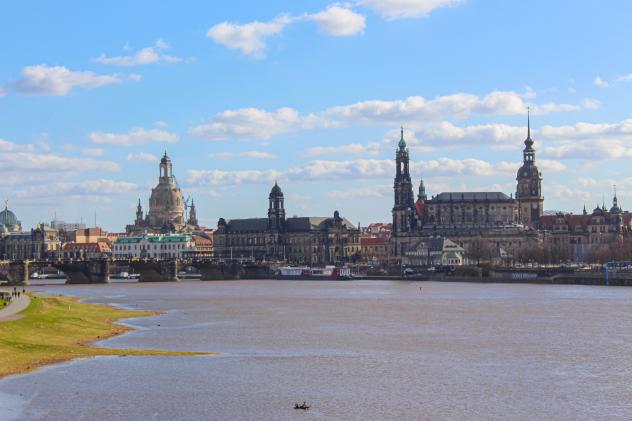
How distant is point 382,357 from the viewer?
55094 millimetres

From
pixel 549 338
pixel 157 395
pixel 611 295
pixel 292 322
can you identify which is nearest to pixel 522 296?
pixel 611 295

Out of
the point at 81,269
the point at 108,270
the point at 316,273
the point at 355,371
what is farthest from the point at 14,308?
the point at 316,273

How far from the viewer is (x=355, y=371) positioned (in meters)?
49.7

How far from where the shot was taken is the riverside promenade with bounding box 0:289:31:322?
63384mm

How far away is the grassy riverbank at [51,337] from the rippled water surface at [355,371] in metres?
1.64

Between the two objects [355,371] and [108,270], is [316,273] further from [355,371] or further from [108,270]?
[355,371]

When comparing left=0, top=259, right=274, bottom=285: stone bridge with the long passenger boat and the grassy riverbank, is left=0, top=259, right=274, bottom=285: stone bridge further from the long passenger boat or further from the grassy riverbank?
the grassy riverbank

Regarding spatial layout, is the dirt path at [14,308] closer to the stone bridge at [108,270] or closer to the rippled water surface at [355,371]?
the rippled water surface at [355,371]

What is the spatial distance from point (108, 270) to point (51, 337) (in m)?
116

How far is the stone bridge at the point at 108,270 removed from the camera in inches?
6142

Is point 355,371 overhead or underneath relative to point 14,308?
underneath

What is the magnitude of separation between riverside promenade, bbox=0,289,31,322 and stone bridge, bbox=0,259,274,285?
242 feet

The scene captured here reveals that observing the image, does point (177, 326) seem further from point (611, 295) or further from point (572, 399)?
point (611, 295)

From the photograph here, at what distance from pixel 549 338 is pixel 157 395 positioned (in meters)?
29.4
